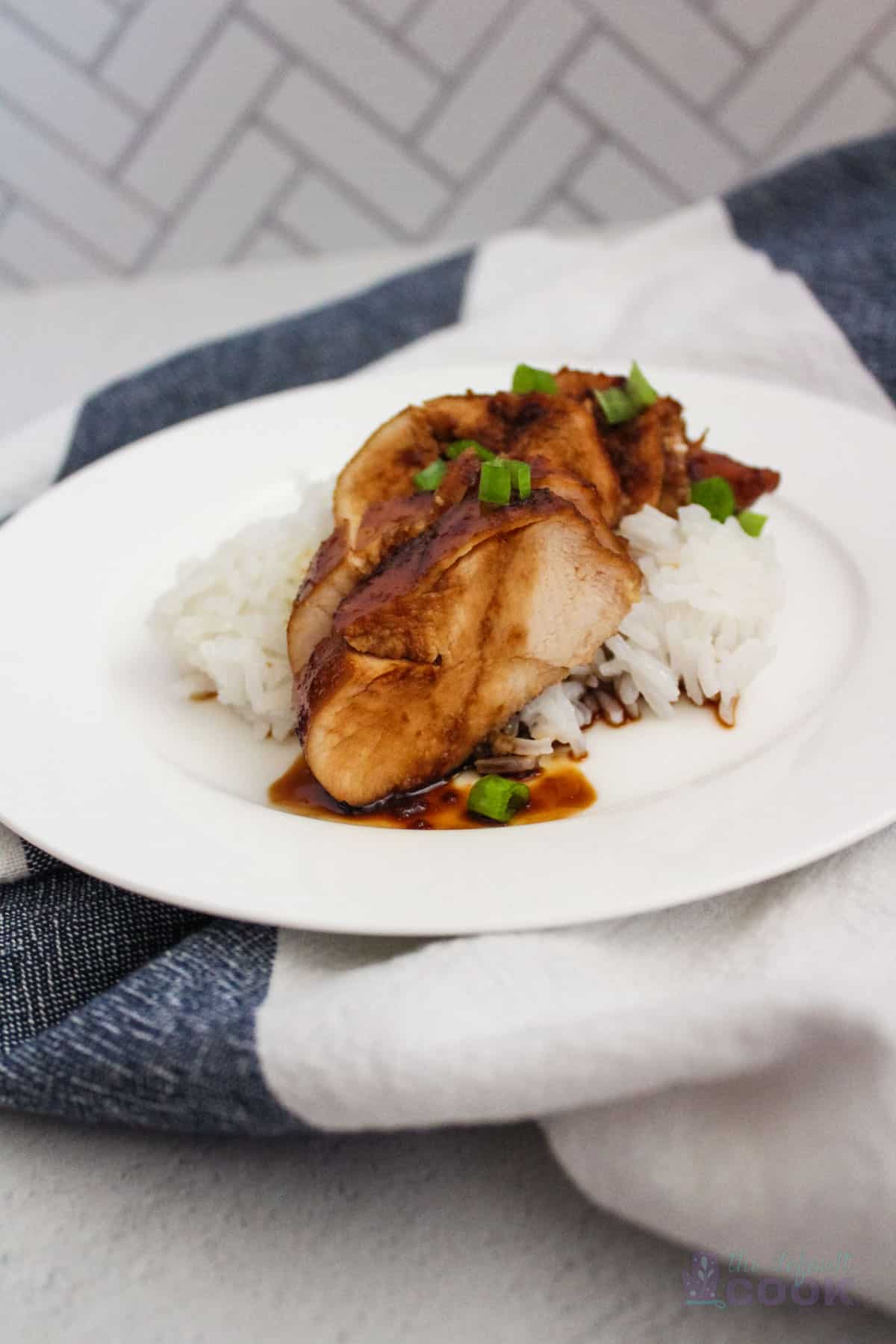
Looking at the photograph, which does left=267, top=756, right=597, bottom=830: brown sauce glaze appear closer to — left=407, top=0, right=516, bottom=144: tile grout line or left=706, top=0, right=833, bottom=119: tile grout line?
left=407, top=0, right=516, bottom=144: tile grout line

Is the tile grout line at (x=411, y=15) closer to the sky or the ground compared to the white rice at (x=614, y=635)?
closer to the sky

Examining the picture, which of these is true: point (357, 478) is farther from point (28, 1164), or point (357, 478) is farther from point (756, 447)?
point (28, 1164)

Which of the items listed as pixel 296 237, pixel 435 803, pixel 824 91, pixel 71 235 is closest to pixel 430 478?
pixel 435 803

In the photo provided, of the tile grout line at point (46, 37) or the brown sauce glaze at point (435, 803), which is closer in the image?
the brown sauce glaze at point (435, 803)

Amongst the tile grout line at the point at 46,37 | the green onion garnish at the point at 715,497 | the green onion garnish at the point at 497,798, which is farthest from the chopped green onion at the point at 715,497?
the tile grout line at the point at 46,37

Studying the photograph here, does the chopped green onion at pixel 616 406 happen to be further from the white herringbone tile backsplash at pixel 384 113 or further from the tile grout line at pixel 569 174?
the tile grout line at pixel 569 174

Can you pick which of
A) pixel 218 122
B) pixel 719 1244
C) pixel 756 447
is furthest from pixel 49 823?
pixel 218 122

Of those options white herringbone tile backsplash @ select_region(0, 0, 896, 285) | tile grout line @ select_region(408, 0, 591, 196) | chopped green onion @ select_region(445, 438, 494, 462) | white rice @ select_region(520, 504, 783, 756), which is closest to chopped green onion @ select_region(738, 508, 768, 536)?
white rice @ select_region(520, 504, 783, 756)
